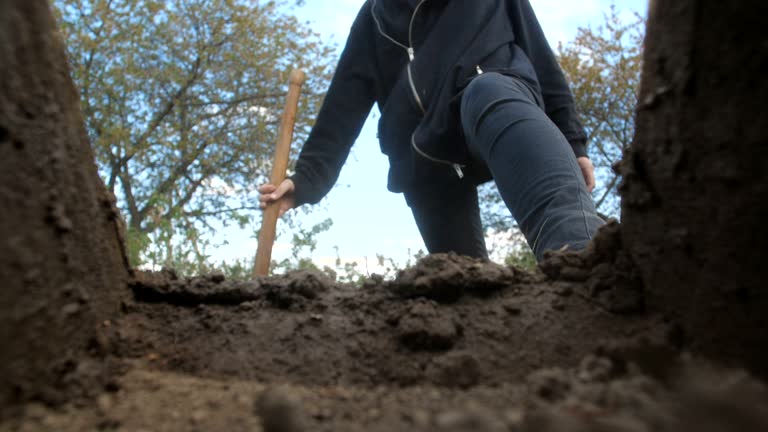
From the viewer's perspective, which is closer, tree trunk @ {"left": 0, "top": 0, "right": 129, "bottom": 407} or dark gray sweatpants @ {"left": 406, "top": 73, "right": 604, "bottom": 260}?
tree trunk @ {"left": 0, "top": 0, "right": 129, "bottom": 407}

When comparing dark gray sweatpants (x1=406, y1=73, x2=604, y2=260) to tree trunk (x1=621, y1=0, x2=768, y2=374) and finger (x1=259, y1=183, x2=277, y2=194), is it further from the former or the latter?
finger (x1=259, y1=183, x2=277, y2=194)

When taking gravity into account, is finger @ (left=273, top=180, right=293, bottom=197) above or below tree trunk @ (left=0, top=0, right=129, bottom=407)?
above

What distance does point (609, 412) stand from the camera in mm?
722

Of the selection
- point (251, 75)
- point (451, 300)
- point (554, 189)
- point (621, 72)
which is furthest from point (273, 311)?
point (621, 72)

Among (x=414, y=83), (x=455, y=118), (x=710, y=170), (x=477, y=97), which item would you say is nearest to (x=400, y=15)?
(x=414, y=83)

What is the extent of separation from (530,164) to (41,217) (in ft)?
5.48

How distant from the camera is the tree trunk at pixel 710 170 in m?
0.84

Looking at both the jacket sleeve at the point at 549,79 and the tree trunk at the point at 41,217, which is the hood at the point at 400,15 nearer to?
the jacket sleeve at the point at 549,79

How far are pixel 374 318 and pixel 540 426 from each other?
753 mm

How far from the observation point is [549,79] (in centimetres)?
322

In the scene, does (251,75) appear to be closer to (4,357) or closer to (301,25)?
(301,25)

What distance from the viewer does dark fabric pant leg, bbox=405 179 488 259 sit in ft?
11.2

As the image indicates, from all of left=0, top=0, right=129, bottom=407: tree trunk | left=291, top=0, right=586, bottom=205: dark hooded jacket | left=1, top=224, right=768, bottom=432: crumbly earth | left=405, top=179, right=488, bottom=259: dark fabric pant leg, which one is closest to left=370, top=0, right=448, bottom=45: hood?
left=291, top=0, right=586, bottom=205: dark hooded jacket

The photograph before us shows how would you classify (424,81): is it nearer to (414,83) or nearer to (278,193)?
(414,83)
